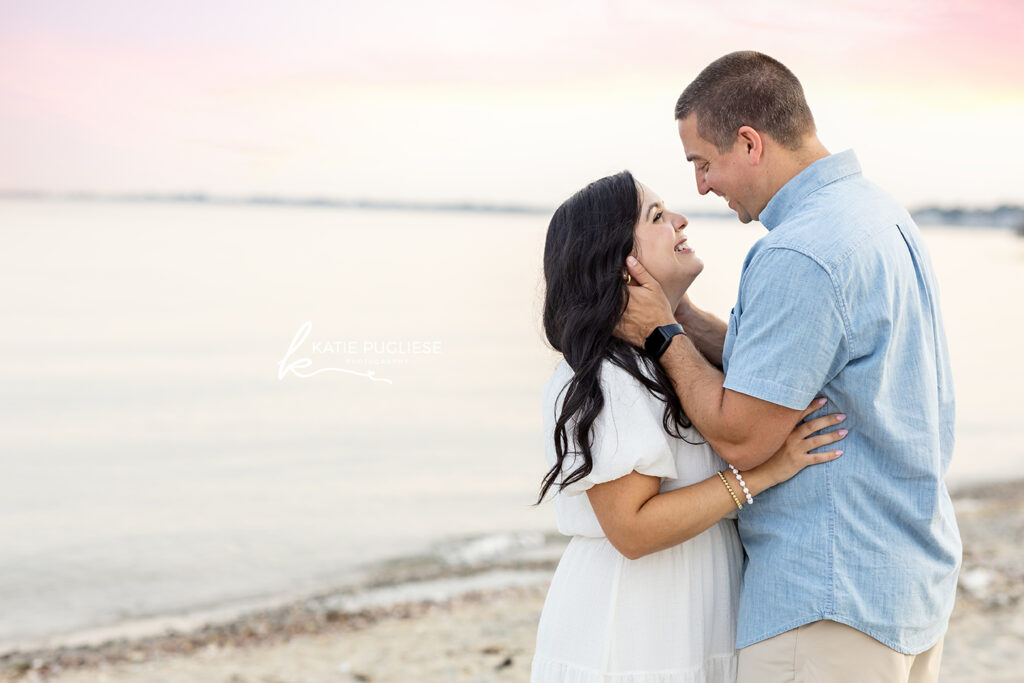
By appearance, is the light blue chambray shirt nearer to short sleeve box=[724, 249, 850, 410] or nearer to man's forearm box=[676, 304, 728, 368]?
short sleeve box=[724, 249, 850, 410]

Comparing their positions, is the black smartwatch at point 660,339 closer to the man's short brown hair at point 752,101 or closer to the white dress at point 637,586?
the white dress at point 637,586

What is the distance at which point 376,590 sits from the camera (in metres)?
7.52

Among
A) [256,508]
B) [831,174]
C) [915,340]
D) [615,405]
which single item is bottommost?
[256,508]

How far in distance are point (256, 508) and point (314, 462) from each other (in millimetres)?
2223

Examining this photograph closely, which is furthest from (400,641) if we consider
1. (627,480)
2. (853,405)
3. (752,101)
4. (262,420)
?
(262,420)

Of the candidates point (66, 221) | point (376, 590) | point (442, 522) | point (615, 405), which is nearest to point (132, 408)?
point (442, 522)

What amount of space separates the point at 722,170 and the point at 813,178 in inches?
9.5

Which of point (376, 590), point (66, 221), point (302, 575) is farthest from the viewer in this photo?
point (66, 221)

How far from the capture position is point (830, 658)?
2.07m

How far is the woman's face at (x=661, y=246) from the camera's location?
2.39 m

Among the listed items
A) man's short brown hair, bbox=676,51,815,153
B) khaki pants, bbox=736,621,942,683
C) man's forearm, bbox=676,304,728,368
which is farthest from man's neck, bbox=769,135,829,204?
khaki pants, bbox=736,621,942,683

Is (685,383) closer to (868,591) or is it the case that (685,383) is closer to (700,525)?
(700,525)

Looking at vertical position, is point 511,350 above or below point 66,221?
below

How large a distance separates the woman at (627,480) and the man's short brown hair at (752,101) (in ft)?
→ 0.84
